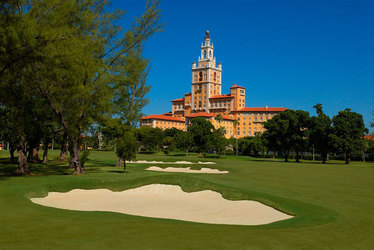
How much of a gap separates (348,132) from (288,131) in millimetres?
14919

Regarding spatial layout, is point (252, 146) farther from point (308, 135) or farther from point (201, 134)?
point (308, 135)

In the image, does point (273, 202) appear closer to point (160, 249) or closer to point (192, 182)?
point (192, 182)

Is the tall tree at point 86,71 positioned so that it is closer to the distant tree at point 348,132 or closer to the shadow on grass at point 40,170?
the shadow on grass at point 40,170

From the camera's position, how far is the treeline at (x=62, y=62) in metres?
20.9

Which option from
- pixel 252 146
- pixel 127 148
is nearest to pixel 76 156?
pixel 127 148

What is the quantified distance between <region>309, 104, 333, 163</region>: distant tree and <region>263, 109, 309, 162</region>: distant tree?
2221mm

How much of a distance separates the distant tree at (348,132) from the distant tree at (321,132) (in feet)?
6.18

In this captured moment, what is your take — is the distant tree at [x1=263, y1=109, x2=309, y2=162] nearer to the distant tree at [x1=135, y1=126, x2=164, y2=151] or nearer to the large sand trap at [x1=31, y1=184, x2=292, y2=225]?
the distant tree at [x1=135, y1=126, x2=164, y2=151]

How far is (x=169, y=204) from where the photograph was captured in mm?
21734

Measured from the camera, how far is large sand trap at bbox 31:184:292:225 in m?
17.8

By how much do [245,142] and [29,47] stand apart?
128m

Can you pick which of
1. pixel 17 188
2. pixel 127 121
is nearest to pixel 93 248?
pixel 17 188

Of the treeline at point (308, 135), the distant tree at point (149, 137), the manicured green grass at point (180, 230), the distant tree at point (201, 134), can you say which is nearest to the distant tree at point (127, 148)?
the manicured green grass at point (180, 230)

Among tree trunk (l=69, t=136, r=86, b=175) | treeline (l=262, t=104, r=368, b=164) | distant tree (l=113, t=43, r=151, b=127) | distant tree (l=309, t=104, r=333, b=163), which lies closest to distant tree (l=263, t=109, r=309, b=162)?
treeline (l=262, t=104, r=368, b=164)
